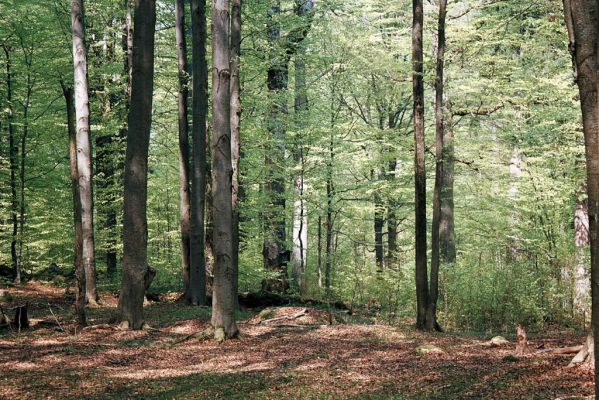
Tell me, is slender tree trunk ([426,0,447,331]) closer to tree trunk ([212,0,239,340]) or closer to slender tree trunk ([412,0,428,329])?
slender tree trunk ([412,0,428,329])

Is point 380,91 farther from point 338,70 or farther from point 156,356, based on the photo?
point 156,356

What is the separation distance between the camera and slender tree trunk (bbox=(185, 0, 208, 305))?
15312 millimetres

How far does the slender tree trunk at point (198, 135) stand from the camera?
50.2 ft

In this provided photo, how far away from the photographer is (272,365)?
8477 millimetres

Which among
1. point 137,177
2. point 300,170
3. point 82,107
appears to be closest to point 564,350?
point 137,177

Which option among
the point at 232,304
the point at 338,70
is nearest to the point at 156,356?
the point at 232,304

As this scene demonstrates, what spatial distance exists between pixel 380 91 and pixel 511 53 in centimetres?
525

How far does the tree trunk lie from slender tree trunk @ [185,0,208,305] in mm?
4604

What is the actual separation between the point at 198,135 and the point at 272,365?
8.60 meters

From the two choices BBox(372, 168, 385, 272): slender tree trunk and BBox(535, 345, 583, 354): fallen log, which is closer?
BBox(535, 345, 583, 354): fallen log

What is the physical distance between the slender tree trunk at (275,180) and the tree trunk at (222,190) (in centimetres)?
743

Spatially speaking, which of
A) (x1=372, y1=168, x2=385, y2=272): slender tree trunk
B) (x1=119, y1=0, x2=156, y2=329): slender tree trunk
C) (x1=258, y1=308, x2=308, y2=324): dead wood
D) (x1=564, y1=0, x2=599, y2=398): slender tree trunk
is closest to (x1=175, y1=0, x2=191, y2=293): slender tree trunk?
(x1=258, y1=308, x2=308, y2=324): dead wood

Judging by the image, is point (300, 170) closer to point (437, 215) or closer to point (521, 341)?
point (437, 215)

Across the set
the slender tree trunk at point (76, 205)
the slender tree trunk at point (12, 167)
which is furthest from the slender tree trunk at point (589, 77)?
the slender tree trunk at point (12, 167)
